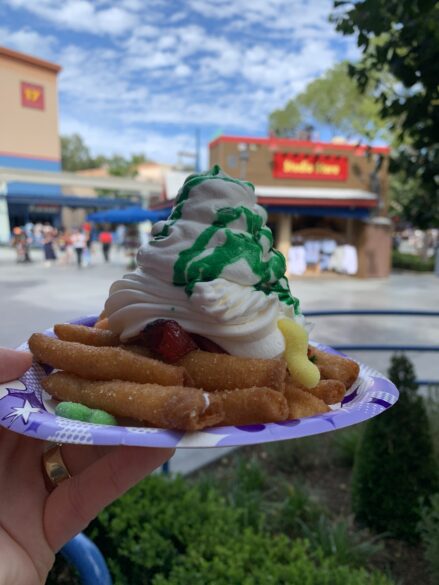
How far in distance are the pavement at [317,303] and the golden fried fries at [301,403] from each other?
337 centimetres

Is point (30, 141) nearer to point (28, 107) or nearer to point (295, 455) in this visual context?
point (28, 107)

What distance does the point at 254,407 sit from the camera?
1.36 metres

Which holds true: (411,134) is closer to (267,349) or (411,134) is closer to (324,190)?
(267,349)

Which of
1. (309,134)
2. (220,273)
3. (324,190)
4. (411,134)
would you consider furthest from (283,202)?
(220,273)

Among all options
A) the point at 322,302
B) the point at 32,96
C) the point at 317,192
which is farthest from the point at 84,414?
the point at 32,96

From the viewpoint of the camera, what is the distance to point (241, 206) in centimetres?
192

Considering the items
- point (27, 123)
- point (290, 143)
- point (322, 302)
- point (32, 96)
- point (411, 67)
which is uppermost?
point (32, 96)

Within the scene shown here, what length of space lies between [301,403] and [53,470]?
940mm

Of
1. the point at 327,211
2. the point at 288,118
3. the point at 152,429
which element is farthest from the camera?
the point at 288,118

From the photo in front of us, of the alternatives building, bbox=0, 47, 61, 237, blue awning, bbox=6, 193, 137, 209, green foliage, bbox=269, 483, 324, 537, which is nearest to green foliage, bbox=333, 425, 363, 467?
green foliage, bbox=269, 483, 324, 537

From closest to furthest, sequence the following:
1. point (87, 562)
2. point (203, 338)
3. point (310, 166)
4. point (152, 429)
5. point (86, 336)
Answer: point (152, 429), point (203, 338), point (86, 336), point (87, 562), point (310, 166)

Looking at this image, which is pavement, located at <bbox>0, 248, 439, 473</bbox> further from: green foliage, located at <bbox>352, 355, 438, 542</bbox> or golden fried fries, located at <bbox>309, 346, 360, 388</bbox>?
golden fried fries, located at <bbox>309, 346, 360, 388</bbox>

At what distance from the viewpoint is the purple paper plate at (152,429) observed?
→ 47.1 inches

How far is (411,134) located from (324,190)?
15831 mm
